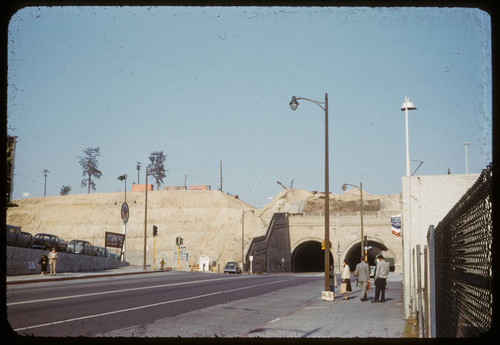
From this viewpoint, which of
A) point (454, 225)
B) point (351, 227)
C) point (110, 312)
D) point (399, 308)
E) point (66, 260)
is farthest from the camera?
point (351, 227)

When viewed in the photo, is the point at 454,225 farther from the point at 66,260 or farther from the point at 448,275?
the point at 66,260

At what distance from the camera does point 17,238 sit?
41219mm

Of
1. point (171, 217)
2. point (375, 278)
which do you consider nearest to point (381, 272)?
point (375, 278)

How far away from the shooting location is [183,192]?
445 feet

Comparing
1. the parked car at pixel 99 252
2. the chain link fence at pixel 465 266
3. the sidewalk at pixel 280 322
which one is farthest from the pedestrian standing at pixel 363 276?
the parked car at pixel 99 252

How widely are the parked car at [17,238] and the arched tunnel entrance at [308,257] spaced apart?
4342cm

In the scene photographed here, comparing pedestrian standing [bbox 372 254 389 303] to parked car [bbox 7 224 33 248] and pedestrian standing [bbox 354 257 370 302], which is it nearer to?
pedestrian standing [bbox 354 257 370 302]

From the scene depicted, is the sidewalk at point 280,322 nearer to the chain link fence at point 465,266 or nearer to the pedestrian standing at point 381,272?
the pedestrian standing at point 381,272

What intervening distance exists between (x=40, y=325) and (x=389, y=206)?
8781 cm

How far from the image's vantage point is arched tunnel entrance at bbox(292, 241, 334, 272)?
267ft

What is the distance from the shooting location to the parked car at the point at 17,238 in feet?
132

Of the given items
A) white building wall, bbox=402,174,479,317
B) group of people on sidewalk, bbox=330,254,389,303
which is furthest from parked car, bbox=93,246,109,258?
white building wall, bbox=402,174,479,317

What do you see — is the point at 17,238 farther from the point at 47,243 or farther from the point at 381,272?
the point at 381,272

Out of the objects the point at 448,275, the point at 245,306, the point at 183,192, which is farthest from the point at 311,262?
the point at 448,275
